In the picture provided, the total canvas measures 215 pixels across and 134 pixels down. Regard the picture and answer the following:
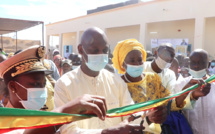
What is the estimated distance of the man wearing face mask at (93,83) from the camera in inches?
66.1

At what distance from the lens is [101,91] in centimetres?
183

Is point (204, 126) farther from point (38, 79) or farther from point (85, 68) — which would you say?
point (38, 79)

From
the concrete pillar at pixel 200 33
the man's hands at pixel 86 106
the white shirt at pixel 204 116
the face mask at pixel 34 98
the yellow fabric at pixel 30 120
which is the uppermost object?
the concrete pillar at pixel 200 33

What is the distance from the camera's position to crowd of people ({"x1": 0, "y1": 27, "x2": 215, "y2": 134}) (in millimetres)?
1470

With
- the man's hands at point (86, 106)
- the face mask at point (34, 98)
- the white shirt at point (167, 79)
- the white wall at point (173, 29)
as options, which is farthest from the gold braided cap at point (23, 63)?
the white wall at point (173, 29)

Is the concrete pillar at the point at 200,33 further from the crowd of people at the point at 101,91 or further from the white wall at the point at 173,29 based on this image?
the crowd of people at the point at 101,91

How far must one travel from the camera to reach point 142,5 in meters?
15.9

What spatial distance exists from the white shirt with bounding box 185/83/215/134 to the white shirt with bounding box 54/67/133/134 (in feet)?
4.33

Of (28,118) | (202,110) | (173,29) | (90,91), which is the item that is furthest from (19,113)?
(173,29)

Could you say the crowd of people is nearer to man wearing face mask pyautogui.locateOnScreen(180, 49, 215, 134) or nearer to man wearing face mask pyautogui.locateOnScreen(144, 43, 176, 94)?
man wearing face mask pyautogui.locateOnScreen(180, 49, 215, 134)

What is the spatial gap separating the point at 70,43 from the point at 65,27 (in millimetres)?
2471

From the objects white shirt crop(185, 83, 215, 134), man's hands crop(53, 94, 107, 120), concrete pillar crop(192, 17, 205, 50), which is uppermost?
concrete pillar crop(192, 17, 205, 50)

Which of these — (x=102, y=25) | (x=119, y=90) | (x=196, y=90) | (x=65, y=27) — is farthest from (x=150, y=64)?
(x=65, y=27)

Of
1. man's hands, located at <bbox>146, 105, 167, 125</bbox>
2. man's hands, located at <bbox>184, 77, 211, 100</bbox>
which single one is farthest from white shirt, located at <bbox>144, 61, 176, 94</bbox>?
man's hands, located at <bbox>146, 105, 167, 125</bbox>
